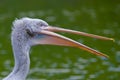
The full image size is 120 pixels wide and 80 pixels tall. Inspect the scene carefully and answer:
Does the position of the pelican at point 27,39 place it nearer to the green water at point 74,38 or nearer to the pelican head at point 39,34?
the pelican head at point 39,34

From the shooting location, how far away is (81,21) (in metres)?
26.9

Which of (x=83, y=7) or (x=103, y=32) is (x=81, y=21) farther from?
(x=83, y=7)

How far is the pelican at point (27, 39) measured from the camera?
8.06 m

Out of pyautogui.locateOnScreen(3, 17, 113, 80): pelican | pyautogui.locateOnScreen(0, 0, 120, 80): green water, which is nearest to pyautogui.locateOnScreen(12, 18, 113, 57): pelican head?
pyautogui.locateOnScreen(3, 17, 113, 80): pelican

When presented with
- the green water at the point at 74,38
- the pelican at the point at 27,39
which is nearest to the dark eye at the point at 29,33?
the pelican at the point at 27,39

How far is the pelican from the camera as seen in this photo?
806 cm

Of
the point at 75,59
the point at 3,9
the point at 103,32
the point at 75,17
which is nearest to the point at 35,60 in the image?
the point at 75,59

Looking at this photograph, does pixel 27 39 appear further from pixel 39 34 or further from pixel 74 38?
pixel 74 38

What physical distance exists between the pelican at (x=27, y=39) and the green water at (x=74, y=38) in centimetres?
620

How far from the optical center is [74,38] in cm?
2092

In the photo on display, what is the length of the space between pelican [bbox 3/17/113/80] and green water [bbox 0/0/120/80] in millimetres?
6201

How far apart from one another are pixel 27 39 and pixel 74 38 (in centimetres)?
1266

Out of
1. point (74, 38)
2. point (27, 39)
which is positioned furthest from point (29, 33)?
point (74, 38)

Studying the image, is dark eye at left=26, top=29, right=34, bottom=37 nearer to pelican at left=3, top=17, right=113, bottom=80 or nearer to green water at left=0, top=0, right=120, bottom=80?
pelican at left=3, top=17, right=113, bottom=80
